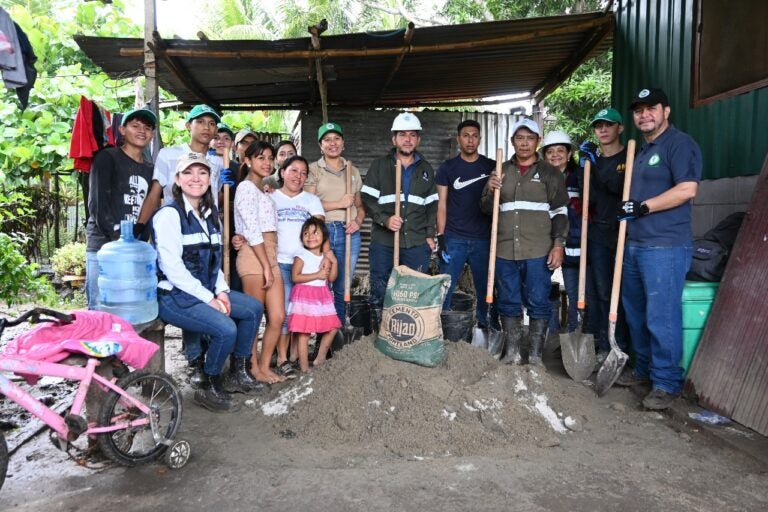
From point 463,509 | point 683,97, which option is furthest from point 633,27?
point 463,509

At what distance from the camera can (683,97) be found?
504 cm

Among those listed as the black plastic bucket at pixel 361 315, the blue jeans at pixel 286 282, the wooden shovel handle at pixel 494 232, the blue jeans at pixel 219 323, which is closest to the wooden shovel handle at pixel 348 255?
the black plastic bucket at pixel 361 315

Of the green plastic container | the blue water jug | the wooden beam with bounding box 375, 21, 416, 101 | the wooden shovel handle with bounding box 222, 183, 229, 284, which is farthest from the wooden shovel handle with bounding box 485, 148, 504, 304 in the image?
the blue water jug

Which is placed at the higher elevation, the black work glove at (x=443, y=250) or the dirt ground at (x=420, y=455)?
the black work glove at (x=443, y=250)

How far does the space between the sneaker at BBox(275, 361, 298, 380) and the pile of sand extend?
1.25ft

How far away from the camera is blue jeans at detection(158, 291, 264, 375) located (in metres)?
3.72

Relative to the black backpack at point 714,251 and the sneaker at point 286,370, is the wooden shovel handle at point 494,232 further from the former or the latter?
the sneaker at point 286,370

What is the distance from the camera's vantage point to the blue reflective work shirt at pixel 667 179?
12.8ft

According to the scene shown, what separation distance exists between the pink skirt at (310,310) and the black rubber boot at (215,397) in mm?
741

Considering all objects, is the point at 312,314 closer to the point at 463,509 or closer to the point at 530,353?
the point at 530,353

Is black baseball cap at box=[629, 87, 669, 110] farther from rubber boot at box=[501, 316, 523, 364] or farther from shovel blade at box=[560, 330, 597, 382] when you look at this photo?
rubber boot at box=[501, 316, 523, 364]

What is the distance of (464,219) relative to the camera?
5.00 metres

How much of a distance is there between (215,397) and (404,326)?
1.44 m

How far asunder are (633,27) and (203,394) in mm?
5496
